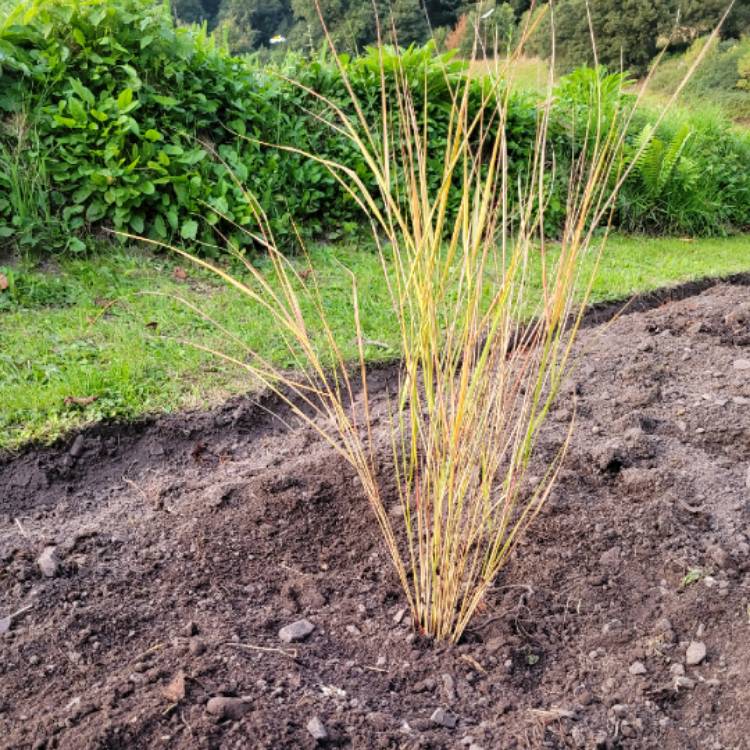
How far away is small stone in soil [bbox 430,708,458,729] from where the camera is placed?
1644 mm

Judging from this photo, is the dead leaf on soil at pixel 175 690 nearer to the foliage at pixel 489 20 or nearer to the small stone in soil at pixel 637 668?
the small stone in soil at pixel 637 668

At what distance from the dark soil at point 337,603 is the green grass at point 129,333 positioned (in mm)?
202

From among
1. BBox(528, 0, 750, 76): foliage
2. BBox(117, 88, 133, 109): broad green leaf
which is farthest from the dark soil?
BBox(528, 0, 750, 76): foliage

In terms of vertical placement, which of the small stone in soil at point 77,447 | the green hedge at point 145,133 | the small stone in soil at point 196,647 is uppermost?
the green hedge at point 145,133

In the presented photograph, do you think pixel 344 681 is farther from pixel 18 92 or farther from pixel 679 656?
pixel 18 92

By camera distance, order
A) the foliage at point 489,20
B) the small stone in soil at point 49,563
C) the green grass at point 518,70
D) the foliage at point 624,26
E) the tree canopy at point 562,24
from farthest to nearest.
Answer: the foliage at point 624,26 → the tree canopy at point 562,24 → the small stone in soil at point 49,563 → the green grass at point 518,70 → the foliage at point 489,20

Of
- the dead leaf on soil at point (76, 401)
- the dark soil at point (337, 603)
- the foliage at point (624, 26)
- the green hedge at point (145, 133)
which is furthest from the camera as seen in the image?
the foliage at point (624, 26)

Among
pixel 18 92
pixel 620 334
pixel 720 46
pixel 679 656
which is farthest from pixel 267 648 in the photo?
pixel 720 46

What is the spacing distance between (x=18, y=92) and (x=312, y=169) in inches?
77.5

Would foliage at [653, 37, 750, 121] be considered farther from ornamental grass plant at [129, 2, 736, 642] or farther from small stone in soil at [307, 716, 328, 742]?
small stone in soil at [307, 716, 328, 742]

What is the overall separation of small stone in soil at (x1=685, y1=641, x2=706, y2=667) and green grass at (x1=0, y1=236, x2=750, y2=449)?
5.80ft

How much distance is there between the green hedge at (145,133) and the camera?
175 inches

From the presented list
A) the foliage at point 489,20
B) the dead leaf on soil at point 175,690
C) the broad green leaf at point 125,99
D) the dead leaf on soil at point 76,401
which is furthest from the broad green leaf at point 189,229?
the dead leaf on soil at point 175,690

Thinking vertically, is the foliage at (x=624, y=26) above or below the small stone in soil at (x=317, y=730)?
above
